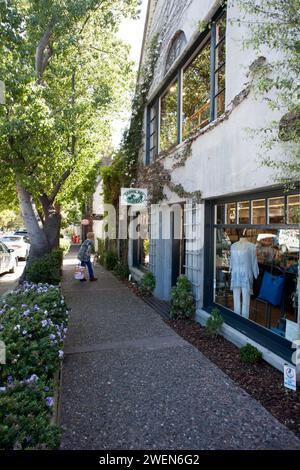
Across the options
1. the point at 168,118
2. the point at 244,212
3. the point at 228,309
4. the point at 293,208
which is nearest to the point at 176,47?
the point at 168,118

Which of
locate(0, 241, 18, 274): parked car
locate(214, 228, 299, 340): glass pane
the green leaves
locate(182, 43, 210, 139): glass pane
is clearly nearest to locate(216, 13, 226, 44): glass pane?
locate(182, 43, 210, 139): glass pane

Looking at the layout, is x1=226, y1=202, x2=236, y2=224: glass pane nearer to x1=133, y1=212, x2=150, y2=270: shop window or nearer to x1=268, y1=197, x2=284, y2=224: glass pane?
x1=268, y1=197, x2=284, y2=224: glass pane

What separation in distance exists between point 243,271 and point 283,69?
10.1 ft

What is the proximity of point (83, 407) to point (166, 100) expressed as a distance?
319 inches

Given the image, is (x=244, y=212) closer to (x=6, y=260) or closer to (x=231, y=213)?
(x=231, y=213)

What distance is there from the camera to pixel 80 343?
5590mm

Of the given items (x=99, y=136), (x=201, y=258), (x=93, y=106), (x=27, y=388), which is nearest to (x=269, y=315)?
(x=201, y=258)

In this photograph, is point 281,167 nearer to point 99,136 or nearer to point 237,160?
point 237,160

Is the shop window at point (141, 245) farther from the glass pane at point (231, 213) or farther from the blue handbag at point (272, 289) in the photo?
the blue handbag at point (272, 289)

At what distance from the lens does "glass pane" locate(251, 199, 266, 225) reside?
4988 mm

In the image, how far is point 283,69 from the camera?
418 cm

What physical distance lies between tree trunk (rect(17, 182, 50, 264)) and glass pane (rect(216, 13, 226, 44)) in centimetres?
648

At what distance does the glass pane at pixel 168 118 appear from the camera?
8586 mm
